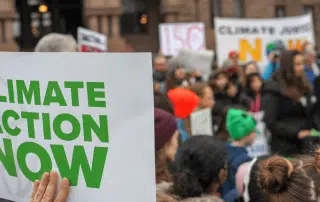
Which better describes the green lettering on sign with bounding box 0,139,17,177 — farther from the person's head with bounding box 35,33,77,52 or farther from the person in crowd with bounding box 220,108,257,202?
the person in crowd with bounding box 220,108,257,202

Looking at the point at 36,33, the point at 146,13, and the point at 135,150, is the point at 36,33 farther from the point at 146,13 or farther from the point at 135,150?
the point at 135,150

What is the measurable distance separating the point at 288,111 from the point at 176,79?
295 cm

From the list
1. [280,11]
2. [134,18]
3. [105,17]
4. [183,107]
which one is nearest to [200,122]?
[183,107]

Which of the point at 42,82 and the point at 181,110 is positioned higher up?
the point at 42,82

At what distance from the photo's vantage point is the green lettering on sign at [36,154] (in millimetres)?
2219

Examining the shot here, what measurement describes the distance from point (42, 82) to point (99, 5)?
17.4 meters

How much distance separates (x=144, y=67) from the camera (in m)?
1.88

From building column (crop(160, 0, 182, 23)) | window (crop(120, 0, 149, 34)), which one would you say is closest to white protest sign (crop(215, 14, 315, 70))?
building column (crop(160, 0, 182, 23))

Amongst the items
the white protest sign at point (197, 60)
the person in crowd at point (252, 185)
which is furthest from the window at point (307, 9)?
the person in crowd at point (252, 185)

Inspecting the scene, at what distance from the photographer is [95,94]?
6.72ft

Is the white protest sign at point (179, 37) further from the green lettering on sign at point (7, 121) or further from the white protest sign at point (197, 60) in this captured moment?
the green lettering on sign at point (7, 121)

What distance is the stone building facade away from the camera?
760 inches

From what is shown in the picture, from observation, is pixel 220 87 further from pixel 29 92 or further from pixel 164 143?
pixel 29 92

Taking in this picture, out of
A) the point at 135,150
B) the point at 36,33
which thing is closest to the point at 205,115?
the point at 135,150
